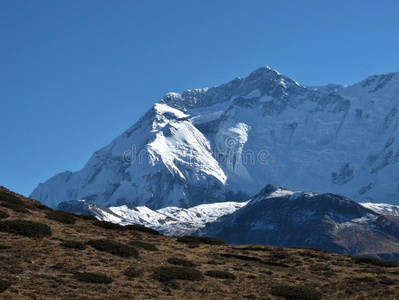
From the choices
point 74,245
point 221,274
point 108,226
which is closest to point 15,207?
point 108,226

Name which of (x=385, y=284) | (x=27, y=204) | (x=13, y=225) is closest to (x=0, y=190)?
(x=27, y=204)

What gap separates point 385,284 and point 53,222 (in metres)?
27.2

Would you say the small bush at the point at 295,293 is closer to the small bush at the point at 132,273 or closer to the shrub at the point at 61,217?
the small bush at the point at 132,273

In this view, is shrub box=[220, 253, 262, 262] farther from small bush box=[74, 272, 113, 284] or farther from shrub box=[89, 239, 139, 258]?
small bush box=[74, 272, 113, 284]

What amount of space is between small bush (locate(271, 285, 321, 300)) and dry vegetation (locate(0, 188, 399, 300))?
0.20 feet

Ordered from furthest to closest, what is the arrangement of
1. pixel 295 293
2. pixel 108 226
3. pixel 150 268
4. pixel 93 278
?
pixel 108 226 < pixel 150 268 < pixel 295 293 < pixel 93 278

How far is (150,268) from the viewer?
47.6 meters

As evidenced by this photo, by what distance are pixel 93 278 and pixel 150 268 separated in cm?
606

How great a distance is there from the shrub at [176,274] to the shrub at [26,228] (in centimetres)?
1019

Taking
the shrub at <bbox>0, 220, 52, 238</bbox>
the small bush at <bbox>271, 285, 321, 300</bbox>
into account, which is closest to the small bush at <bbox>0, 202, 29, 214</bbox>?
the shrub at <bbox>0, 220, 52, 238</bbox>

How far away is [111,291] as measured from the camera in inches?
1607

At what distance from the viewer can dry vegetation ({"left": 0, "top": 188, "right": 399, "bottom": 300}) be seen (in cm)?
4150

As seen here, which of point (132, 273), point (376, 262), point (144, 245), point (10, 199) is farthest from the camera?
point (10, 199)

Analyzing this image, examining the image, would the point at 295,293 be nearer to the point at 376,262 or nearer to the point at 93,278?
the point at 93,278
